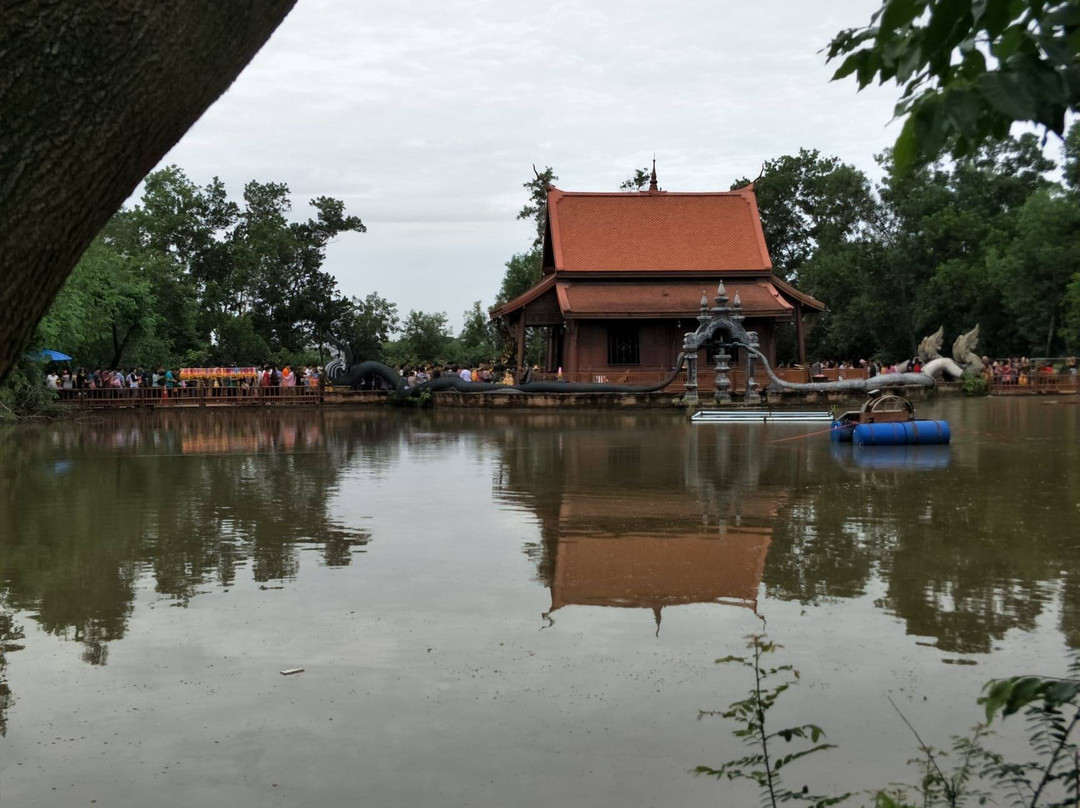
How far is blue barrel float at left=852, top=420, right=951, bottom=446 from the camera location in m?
17.8

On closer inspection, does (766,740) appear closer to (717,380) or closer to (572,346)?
(717,380)

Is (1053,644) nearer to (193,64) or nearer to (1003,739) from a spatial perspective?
(1003,739)

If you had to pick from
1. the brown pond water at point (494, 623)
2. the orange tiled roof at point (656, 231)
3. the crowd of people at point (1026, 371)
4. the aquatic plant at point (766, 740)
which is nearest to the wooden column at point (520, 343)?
the orange tiled roof at point (656, 231)

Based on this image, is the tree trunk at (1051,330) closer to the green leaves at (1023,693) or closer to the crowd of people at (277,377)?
the crowd of people at (277,377)

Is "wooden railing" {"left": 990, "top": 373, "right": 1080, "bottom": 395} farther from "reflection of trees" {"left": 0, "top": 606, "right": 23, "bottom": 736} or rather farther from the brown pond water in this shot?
"reflection of trees" {"left": 0, "top": 606, "right": 23, "bottom": 736}

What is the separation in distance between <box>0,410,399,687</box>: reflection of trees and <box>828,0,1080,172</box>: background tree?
17.9ft

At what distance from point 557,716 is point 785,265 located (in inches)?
2205

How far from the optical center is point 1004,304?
4681 cm

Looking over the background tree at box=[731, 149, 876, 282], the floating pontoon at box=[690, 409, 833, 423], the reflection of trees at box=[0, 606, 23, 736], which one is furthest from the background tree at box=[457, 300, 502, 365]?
the reflection of trees at box=[0, 606, 23, 736]

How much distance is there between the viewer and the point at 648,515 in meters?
11.1

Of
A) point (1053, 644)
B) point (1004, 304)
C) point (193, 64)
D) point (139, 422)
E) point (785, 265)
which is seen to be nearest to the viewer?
point (193, 64)

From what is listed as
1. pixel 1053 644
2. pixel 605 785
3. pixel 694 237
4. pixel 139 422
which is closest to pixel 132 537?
pixel 605 785

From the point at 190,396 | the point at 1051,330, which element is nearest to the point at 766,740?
the point at 190,396

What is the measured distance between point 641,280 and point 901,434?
20195 millimetres
